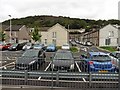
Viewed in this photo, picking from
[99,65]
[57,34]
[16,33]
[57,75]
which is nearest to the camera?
[57,75]

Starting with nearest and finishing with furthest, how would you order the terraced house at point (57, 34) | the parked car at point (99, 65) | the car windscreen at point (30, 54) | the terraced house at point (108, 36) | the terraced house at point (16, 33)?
the parked car at point (99, 65) → the car windscreen at point (30, 54) → the terraced house at point (108, 36) → the terraced house at point (57, 34) → the terraced house at point (16, 33)

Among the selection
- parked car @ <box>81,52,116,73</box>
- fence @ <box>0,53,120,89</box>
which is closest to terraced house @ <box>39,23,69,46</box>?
parked car @ <box>81,52,116,73</box>

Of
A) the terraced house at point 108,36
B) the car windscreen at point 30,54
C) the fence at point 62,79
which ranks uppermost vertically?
the terraced house at point 108,36

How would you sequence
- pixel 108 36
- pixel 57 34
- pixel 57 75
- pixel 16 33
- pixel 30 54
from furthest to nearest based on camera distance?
pixel 16 33 → pixel 57 34 → pixel 108 36 → pixel 30 54 → pixel 57 75

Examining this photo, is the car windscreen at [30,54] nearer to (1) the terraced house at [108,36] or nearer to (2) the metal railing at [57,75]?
(2) the metal railing at [57,75]

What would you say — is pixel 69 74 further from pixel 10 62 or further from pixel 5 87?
pixel 10 62

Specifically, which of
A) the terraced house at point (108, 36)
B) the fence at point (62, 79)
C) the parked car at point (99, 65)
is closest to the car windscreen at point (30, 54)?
the parked car at point (99, 65)

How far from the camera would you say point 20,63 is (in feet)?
33.2

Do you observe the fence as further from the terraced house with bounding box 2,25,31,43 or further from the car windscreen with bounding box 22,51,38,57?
the terraced house with bounding box 2,25,31,43

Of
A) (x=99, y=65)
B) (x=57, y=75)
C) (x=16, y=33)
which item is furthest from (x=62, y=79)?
(x=16, y=33)

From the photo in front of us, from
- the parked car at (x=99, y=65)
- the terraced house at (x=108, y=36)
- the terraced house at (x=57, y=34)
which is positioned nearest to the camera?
the parked car at (x=99, y=65)

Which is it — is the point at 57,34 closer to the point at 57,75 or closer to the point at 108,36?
the point at 108,36

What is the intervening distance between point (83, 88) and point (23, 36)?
5799cm

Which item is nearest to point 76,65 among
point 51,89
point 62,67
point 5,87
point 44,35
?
point 62,67
